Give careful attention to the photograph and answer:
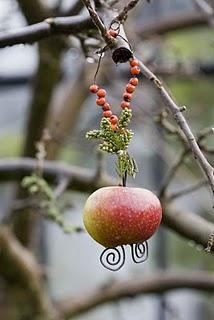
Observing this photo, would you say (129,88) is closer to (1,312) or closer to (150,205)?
(150,205)

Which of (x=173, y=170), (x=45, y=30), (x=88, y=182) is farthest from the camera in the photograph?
(x=88, y=182)

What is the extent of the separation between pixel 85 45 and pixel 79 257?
5.71 feet

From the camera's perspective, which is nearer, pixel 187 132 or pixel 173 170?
pixel 187 132

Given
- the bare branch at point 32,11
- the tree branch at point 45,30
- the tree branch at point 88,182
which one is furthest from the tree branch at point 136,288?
the tree branch at point 45,30

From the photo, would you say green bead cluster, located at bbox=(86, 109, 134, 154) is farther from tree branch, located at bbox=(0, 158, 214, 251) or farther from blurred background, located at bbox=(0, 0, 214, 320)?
blurred background, located at bbox=(0, 0, 214, 320)

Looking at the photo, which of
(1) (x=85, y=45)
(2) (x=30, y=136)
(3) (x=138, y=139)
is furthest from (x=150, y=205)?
(3) (x=138, y=139)

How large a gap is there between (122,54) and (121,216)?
0.10 metres

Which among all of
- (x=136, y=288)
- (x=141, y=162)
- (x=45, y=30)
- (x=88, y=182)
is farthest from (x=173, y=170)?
(x=141, y=162)

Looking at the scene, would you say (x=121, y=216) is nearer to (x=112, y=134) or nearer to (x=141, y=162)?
(x=112, y=134)

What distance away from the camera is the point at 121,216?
50 cm

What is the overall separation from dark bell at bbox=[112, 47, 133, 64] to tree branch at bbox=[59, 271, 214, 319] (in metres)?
0.99

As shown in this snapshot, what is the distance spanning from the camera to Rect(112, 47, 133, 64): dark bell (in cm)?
50

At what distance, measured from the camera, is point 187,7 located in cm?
245

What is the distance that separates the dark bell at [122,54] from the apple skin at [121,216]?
0.09 metres
